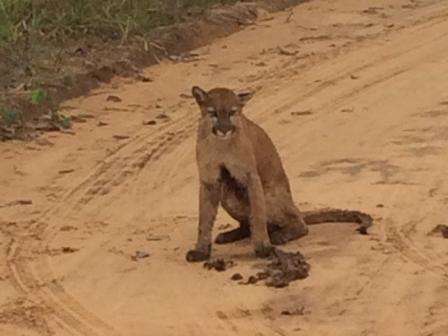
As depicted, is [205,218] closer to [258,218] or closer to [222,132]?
[258,218]

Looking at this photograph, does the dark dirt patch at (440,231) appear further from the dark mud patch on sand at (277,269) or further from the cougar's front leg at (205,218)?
the cougar's front leg at (205,218)

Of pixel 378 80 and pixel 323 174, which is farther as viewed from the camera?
pixel 378 80

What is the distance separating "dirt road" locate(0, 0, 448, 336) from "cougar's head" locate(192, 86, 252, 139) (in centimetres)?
76

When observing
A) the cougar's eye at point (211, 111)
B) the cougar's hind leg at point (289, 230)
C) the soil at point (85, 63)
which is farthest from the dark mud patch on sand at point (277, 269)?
the soil at point (85, 63)

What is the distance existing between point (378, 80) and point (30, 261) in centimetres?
575

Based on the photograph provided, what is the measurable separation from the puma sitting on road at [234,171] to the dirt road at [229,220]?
0.19 metres

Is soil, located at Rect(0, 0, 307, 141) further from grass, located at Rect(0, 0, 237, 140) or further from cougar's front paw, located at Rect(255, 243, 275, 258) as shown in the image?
cougar's front paw, located at Rect(255, 243, 275, 258)

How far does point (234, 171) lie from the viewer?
8.21m

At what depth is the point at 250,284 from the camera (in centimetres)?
781

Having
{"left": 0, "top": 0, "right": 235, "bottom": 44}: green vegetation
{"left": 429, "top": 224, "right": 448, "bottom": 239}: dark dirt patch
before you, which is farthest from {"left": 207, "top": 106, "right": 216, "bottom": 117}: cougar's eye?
{"left": 0, "top": 0, "right": 235, "bottom": 44}: green vegetation

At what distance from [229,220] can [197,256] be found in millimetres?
1015

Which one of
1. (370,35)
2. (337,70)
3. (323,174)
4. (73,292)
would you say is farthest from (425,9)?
(73,292)

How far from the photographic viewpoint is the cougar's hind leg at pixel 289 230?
859 cm

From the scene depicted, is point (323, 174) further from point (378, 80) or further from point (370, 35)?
point (370, 35)
